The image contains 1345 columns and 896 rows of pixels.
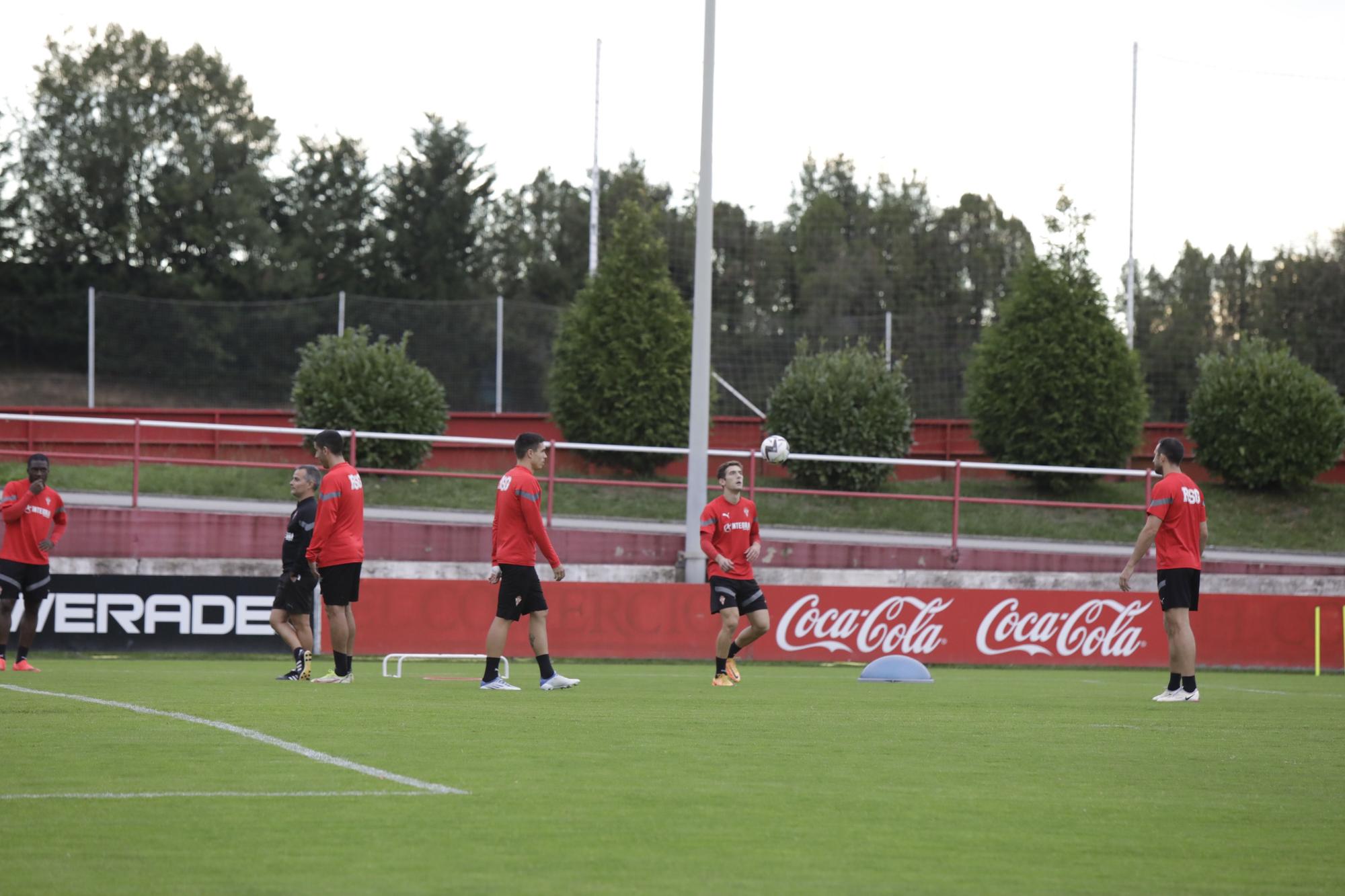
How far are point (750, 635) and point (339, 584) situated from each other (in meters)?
3.83

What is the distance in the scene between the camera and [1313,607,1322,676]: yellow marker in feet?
67.3

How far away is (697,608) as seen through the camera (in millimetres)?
19766

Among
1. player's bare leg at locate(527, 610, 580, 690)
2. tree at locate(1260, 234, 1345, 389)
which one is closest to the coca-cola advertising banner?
player's bare leg at locate(527, 610, 580, 690)

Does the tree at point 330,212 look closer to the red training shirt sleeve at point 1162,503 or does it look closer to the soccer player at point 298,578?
the soccer player at point 298,578

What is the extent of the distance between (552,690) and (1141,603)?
11067mm

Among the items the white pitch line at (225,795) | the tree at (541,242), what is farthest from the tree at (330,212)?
the white pitch line at (225,795)

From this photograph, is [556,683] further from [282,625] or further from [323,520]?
[282,625]

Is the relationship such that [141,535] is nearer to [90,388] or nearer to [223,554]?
[223,554]

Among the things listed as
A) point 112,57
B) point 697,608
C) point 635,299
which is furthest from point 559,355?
point 112,57

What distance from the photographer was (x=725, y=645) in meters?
13.9

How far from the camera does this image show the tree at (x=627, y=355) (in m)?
30.2

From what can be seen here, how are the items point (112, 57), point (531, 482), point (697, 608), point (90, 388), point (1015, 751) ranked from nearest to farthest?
point (1015, 751) < point (531, 482) < point (697, 608) < point (90, 388) < point (112, 57)

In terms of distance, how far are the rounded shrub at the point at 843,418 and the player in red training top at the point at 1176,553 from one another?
54.0 ft

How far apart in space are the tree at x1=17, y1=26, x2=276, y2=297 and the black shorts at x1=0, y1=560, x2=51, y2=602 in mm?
35717
